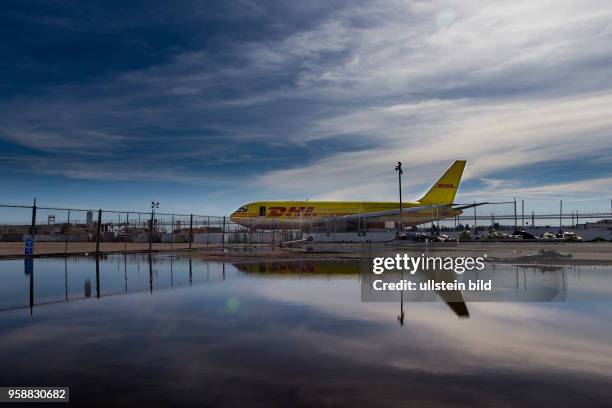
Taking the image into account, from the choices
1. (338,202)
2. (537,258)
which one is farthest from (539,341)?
(338,202)

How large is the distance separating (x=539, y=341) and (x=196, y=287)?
753 cm

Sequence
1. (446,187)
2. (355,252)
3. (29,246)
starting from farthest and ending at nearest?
1. (446,187)
2. (355,252)
3. (29,246)

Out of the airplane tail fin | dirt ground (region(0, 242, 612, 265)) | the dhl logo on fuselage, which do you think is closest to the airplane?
the dhl logo on fuselage

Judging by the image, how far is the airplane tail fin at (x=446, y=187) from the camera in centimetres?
6688

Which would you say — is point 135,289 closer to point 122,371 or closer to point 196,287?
point 196,287

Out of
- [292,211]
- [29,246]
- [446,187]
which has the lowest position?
[29,246]

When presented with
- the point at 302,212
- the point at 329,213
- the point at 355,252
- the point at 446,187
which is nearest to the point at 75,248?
the point at 355,252

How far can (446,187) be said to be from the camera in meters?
67.2

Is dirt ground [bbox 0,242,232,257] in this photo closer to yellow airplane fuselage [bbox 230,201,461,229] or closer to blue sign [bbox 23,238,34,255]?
blue sign [bbox 23,238,34,255]

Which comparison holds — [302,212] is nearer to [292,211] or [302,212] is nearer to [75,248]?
[292,211]

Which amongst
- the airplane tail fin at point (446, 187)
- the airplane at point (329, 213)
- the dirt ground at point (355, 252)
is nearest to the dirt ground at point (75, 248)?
the dirt ground at point (355, 252)

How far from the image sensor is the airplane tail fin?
6688 centimetres

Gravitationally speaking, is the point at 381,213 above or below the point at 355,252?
above

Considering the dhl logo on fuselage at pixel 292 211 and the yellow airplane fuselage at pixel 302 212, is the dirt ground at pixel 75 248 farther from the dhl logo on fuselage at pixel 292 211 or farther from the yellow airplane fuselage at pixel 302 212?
the dhl logo on fuselage at pixel 292 211
